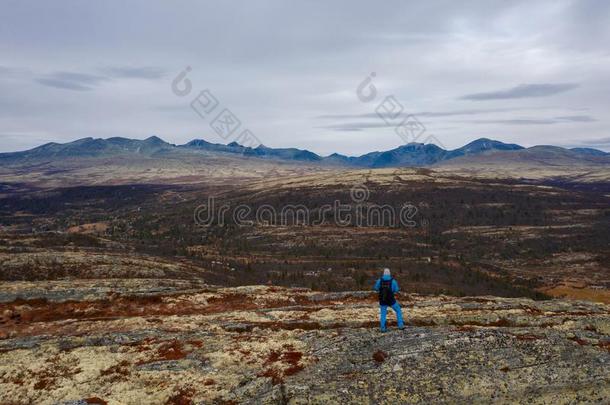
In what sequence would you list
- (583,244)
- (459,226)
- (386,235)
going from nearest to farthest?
(583,244) → (386,235) → (459,226)

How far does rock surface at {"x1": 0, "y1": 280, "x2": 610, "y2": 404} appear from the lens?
1788 centimetres

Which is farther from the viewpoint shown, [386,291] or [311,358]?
[386,291]

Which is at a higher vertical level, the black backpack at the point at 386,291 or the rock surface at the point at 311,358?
the black backpack at the point at 386,291

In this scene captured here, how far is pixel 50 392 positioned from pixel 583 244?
12309 cm

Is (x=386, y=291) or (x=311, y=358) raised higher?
(x=386, y=291)

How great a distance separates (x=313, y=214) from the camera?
16212 cm

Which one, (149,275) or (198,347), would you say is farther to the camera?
(149,275)

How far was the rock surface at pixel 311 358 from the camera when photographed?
1788 cm

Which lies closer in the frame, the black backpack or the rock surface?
the rock surface

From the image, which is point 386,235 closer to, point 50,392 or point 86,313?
point 86,313

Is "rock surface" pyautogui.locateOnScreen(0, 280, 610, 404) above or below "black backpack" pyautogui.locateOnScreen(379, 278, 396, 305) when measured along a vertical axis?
below

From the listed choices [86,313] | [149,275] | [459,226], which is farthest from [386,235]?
[86,313]

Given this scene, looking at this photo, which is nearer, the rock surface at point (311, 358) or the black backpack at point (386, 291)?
the rock surface at point (311, 358)

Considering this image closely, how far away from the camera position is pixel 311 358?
68.6 feet
